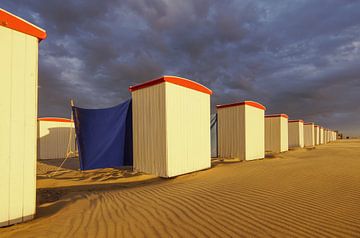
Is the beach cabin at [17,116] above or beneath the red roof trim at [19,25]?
beneath

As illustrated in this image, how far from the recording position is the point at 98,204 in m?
4.75

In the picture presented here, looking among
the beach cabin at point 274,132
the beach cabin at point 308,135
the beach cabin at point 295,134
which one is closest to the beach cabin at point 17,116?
the beach cabin at point 274,132

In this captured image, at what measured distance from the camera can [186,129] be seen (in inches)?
338

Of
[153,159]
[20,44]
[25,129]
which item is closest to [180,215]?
[25,129]

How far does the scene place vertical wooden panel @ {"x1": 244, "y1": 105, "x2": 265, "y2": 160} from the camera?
42.1 ft

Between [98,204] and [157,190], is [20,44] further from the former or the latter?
[157,190]

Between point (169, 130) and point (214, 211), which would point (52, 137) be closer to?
point (169, 130)

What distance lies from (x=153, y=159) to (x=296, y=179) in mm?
4570

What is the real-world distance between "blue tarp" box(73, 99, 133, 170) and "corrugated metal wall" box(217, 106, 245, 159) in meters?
6.34

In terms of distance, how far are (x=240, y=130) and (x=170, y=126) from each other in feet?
20.3

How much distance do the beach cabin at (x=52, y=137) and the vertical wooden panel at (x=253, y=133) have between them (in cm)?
1209

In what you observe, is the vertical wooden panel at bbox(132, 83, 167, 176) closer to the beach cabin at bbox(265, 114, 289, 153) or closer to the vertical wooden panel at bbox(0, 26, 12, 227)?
the vertical wooden panel at bbox(0, 26, 12, 227)

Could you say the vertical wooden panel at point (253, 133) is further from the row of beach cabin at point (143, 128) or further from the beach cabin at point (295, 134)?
the beach cabin at point (295, 134)

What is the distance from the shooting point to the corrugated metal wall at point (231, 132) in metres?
12.8
